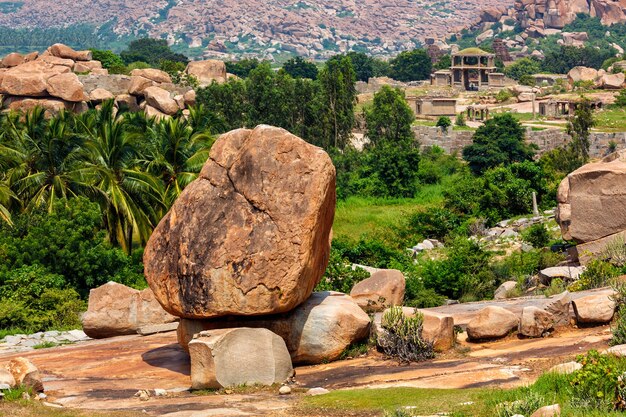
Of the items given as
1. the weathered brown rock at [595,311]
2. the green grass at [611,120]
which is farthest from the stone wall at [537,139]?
the weathered brown rock at [595,311]

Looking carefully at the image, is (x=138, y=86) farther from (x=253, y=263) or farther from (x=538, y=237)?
(x=253, y=263)

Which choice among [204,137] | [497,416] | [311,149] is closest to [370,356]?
[311,149]

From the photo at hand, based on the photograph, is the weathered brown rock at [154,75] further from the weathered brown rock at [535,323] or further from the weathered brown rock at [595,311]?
the weathered brown rock at [595,311]

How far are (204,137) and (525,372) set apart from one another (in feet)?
78.5

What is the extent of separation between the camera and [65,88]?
2362 inches

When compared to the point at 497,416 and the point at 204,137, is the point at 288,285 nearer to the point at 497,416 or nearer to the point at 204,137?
the point at 497,416

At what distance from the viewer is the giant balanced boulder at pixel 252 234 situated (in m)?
18.6

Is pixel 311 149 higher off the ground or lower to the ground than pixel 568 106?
higher

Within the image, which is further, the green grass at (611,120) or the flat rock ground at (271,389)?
the green grass at (611,120)

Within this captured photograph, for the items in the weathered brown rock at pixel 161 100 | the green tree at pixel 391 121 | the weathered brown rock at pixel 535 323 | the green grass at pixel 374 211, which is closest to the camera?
the weathered brown rock at pixel 535 323

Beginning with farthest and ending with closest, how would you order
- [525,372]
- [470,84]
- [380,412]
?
[470,84]
[525,372]
[380,412]

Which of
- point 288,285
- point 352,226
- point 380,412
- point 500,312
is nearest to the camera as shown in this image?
point 380,412

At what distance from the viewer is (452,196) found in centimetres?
4372

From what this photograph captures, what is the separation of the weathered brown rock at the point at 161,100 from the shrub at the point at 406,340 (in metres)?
45.7
